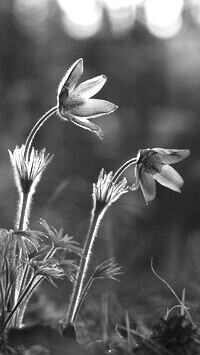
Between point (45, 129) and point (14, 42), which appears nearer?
point (45, 129)

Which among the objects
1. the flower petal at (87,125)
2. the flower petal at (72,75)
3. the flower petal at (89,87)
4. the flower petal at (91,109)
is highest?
the flower petal at (72,75)

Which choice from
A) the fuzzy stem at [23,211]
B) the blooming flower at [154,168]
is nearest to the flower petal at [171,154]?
the blooming flower at [154,168]

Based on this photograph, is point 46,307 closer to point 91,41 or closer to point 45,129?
point 45,129

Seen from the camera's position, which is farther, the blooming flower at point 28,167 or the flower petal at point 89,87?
the flower petal at point 89,87

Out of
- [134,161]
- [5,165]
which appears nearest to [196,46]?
[5,165]

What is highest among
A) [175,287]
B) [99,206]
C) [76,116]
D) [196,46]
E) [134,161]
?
[196,46]

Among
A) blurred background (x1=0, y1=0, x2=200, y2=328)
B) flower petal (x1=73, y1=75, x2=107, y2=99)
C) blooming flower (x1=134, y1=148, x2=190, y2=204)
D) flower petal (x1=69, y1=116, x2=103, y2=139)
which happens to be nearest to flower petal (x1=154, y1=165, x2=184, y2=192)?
blooming flower (x1=134, y1=148, x2=190, y2=204)

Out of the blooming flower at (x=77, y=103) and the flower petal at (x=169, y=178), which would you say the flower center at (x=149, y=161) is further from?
the blooming flower at (x=77, y=103)
